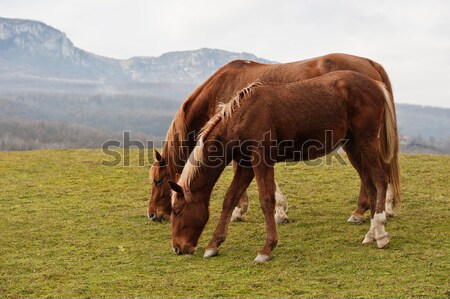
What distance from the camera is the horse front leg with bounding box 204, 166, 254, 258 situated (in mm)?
7297

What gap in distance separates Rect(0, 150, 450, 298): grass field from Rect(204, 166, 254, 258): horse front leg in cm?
17

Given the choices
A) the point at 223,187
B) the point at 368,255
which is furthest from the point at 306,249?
the point at 223,187

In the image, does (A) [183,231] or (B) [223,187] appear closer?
(A) [183,231]

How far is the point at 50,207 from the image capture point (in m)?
10.7

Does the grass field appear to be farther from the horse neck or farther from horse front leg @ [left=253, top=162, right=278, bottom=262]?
the horse neck

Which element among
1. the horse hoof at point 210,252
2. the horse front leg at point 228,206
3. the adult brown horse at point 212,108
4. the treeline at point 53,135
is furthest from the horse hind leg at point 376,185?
the treeline at point 53,135

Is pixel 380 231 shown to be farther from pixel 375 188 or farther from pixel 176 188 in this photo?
pixel 176 188

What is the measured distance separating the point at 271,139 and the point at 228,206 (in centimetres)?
117

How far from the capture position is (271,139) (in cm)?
710

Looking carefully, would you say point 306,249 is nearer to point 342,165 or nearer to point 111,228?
point 111,228

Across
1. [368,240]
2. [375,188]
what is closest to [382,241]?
[368,240]

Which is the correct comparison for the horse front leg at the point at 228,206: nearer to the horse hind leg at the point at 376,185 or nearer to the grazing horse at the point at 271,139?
the grazing horse at the point at 271,139

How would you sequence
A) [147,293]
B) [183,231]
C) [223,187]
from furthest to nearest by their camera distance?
[223,187], [183,231], [147,293]

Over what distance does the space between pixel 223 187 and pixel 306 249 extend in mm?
5595
